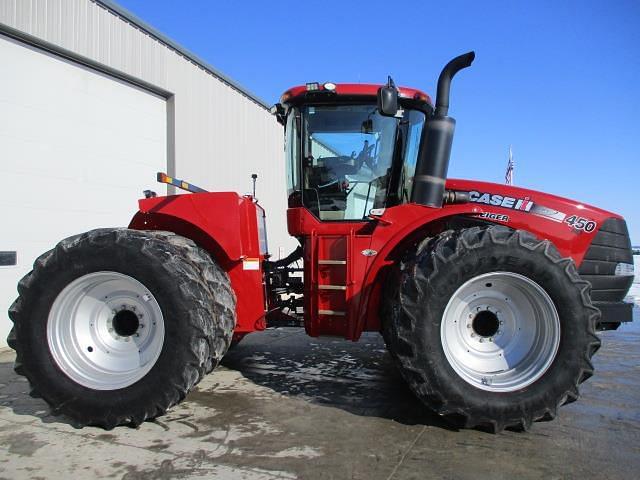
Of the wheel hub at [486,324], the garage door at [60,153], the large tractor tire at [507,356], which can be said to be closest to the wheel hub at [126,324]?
the large tractor tire at [507,356]

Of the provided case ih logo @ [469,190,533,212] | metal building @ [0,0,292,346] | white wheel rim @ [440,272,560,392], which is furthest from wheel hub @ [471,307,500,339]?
metal building @ [0,0,292,346]

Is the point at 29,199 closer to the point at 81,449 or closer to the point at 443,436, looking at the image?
the point at 81,449

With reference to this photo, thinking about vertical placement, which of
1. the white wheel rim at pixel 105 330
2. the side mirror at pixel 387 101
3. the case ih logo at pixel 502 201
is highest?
the side mirror at pixel 387 101

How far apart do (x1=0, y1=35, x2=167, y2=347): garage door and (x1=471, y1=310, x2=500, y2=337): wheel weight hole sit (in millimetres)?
5949

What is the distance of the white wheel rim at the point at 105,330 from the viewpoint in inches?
138

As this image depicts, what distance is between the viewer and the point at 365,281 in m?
3.90

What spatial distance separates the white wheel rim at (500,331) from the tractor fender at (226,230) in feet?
5.25

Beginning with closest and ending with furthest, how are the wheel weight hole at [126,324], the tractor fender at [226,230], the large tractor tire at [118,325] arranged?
the large tractor tire at [118,325]
the wheel weight hole at [126,324]
the tractor fender at [226,230]

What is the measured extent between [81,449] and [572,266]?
336cm

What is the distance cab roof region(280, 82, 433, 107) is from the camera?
4.16 meters

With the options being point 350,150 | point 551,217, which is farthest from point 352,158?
point 551,217

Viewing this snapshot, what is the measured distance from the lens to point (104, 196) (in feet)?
25.6

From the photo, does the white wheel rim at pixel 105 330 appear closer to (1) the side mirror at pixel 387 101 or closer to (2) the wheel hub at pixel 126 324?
(2) the wheel hub at pixel 126 324

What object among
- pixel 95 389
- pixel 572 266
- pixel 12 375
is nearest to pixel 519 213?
pixel 572 266
